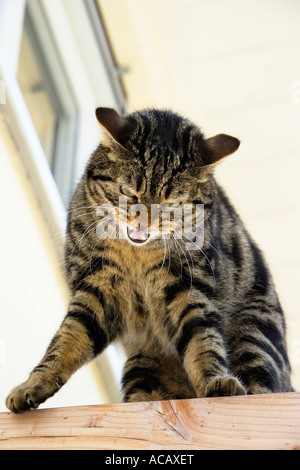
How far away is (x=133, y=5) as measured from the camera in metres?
2.55

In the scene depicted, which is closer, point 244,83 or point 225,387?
point 225,387

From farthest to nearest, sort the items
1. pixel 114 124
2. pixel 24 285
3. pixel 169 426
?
pixel 24 285 → pixel 114 124 → pixel 169 426

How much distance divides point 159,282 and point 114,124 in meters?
0.33

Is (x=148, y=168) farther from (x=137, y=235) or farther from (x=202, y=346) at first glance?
(x=202, y=346)

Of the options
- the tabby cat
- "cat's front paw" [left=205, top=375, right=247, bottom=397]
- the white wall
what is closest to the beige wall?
the white wall

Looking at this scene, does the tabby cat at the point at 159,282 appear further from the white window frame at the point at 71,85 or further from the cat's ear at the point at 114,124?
the white window frame at the point at 71,85

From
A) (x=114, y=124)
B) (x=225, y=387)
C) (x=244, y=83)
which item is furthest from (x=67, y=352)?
(x=244, y=83)

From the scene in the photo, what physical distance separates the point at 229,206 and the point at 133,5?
1.22 m

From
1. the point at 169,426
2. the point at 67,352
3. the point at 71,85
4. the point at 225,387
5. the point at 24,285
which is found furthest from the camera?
the point at 71,85

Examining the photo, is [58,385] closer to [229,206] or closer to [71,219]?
[71,219]

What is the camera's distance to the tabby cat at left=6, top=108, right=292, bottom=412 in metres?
1.32

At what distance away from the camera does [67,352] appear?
126cm

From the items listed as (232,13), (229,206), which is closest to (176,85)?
(232,13)

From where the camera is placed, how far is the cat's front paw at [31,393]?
1.06 m
